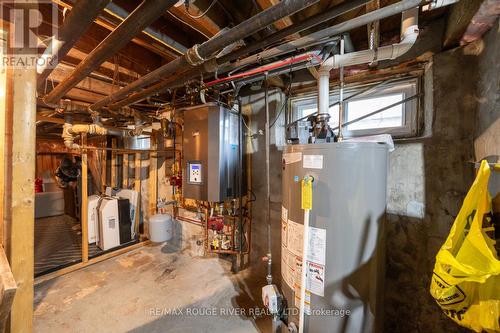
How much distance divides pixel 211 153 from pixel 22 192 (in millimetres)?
1319

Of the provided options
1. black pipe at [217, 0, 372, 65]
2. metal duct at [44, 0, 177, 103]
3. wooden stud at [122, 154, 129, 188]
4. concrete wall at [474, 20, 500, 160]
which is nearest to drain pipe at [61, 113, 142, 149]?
wooden stud at [122, 154, 129, 188]

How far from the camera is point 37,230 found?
13.2ft

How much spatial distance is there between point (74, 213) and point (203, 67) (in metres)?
5.60

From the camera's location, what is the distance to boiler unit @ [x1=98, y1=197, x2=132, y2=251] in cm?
300

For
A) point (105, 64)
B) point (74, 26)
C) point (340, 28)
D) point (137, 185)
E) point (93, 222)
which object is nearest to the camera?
point (74, 26)

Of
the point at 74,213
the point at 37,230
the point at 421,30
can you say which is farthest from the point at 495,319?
the point at 74,213

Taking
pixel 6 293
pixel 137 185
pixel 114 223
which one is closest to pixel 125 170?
pixel 137 185

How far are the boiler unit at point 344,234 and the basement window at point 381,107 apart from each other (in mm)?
645

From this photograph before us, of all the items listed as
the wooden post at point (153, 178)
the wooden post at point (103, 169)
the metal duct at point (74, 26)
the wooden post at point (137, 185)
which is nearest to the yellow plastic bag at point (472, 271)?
the metal duct at point (74, 26)

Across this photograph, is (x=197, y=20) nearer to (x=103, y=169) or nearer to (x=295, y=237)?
(x=295, y=237)

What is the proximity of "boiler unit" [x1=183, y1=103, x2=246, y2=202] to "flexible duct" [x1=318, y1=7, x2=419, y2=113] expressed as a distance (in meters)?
1.05

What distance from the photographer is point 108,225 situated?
3.04 m

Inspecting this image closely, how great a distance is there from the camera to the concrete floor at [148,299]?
1.68 metres

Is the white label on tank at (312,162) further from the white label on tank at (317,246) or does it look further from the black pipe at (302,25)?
the black pipe at (302,25)
